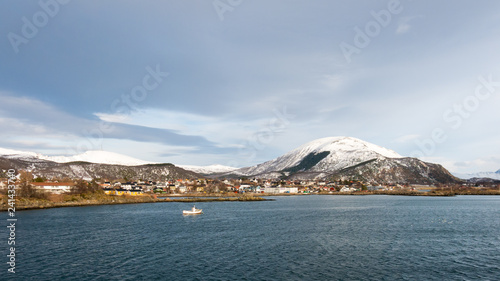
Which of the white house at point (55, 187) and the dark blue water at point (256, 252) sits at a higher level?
the white house at point (55, 187)

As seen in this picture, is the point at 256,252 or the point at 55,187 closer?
the point at 256,252

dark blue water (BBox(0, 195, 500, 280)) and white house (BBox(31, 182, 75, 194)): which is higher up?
white house (BBox(31, 182, 75, 194))

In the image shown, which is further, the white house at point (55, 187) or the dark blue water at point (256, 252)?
the white house at point (55, 187)

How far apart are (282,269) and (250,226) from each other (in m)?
31.2

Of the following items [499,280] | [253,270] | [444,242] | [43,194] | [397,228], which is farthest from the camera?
[43,194]

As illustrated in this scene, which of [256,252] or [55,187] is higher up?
[55,187]

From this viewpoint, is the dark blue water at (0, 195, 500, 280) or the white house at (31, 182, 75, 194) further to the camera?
the white house at (31, 182, 75, 194)

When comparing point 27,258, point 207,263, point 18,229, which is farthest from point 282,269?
point 18,229

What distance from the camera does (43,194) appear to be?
112m

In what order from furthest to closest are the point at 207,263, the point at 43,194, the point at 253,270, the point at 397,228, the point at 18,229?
the point at 43,194, the point at 397,228, the point at 18,229, the point at 207,263, the point at 253,270

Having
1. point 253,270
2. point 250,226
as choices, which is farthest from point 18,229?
point 253,270

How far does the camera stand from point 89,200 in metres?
118

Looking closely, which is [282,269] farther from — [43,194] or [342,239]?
Result: [43,194]

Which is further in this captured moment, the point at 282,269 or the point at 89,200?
the point at 89,200
